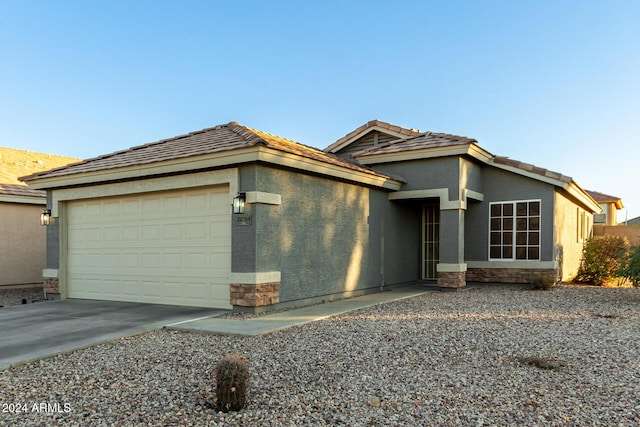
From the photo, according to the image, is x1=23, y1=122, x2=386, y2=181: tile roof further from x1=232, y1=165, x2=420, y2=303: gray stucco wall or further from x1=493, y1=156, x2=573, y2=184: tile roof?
x1=493, y1=156, x2=573, y2=184: tile roof

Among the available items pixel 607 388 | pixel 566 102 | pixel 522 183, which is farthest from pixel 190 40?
pixel 607 388

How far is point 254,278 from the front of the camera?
27.4 feet

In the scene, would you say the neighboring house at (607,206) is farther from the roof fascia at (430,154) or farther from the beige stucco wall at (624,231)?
the roof fascia at (430,154)

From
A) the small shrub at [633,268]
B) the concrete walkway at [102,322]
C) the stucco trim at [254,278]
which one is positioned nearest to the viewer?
the concrete walkway at [102,322]

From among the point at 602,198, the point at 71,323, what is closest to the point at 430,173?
the point at 71,323

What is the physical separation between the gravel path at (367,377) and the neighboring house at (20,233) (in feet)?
34.1

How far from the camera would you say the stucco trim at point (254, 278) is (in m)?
8.37

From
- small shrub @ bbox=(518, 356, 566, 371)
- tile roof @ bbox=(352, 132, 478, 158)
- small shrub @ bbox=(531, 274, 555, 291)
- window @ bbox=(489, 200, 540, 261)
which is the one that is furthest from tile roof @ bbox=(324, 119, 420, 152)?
small shrub @ bbox=(518, 356, 566, 371)

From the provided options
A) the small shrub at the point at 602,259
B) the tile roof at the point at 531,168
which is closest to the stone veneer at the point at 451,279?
the tile roof at the point at 531,168

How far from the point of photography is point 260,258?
8.47 meters

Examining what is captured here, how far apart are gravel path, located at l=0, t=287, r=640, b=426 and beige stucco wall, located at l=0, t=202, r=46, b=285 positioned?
1039 cm

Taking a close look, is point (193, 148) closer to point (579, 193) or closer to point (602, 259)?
point (579, 193)

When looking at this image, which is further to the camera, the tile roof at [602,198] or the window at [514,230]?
the tile roof at [602,198]

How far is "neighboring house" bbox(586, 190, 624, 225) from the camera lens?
105 ft
